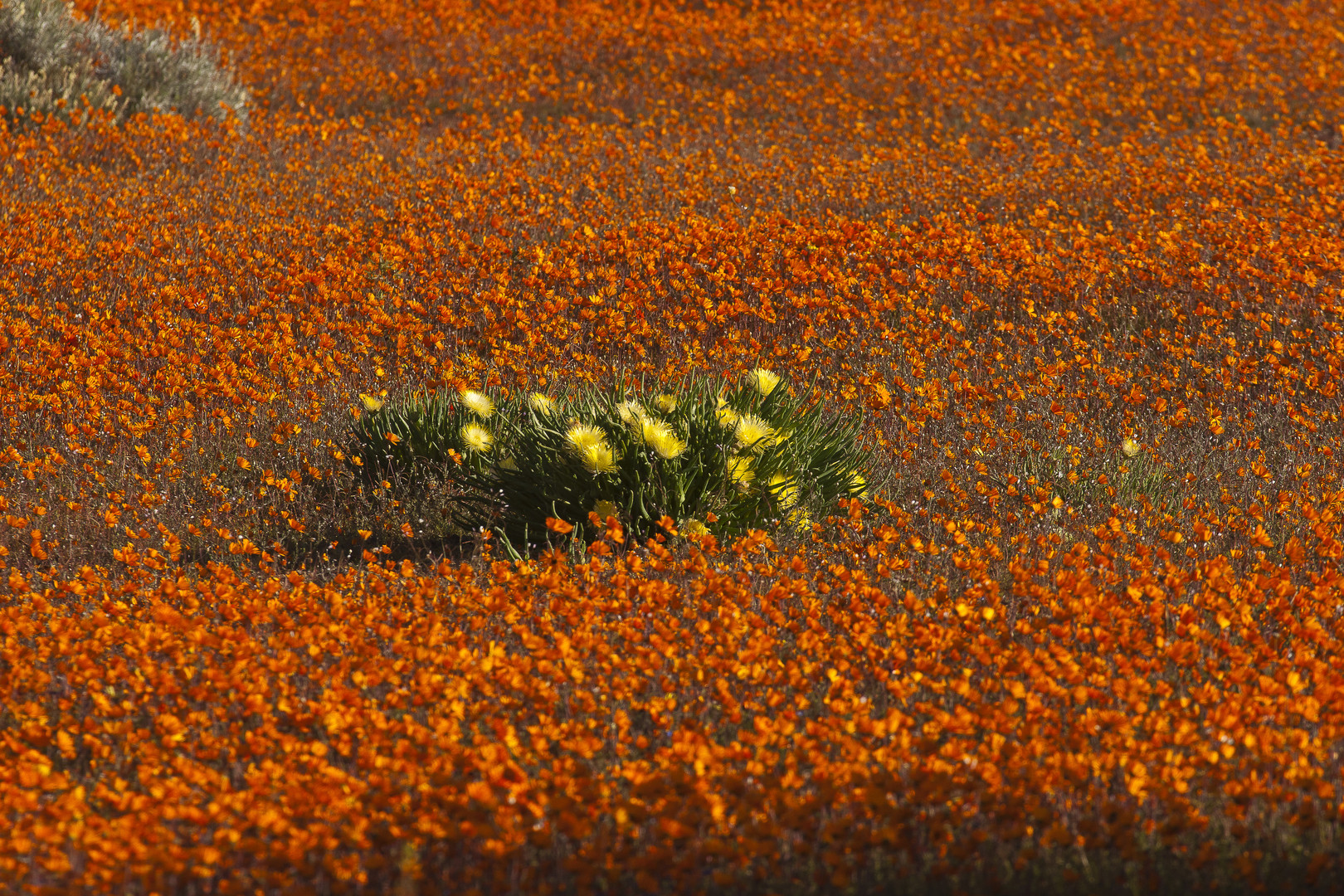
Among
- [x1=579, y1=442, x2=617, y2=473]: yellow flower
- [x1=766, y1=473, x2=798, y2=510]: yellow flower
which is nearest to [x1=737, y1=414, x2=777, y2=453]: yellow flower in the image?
[x1=766, y1=473, x2=798, y2=510]: yellow flower

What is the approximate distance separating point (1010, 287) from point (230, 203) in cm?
581

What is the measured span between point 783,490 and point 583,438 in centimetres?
92

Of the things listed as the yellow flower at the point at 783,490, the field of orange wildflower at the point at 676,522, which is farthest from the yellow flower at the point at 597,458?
the yellow flower at the point at 783,490

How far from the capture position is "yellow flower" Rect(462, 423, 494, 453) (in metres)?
5.17

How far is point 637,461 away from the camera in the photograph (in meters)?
4.73

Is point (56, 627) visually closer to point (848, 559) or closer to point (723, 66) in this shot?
point (848, 559)

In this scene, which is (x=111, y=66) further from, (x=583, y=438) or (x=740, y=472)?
(x=740, y=472)

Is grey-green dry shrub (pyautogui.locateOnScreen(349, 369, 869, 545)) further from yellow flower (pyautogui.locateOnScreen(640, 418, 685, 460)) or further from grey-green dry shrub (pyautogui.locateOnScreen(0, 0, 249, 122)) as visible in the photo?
grey-green dry shrub (pyautogui.locateOnScreen(0, 0, 249, 122))

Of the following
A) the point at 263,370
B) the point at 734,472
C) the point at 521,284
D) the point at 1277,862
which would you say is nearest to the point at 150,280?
the point at 263,370

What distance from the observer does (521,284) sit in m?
7.88

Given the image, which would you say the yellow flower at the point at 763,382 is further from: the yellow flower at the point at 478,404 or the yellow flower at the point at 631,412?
the yellow flower at the point at 478,404

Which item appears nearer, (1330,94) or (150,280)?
(150,280)

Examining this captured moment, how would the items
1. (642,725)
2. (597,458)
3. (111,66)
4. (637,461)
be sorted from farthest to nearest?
(111,66) → (637,461) → (597,458) → (642,725)

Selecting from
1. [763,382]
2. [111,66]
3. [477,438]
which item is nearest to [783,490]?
[763,382]
